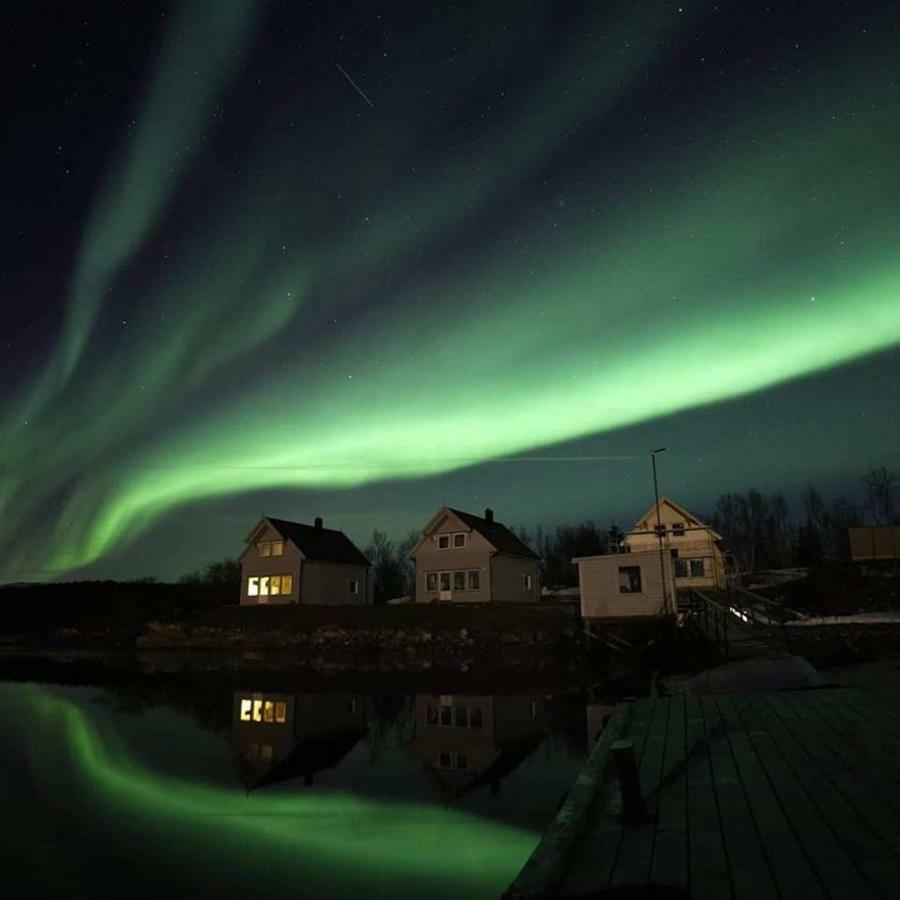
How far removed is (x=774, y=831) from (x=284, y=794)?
10415 mm

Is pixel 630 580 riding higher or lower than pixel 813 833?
higher

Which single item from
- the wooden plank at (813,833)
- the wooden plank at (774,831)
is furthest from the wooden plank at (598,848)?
the wooden plank at (813,833)

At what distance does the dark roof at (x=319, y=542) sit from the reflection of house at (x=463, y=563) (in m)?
9.57

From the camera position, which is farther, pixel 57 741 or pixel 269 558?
pixel 269 558

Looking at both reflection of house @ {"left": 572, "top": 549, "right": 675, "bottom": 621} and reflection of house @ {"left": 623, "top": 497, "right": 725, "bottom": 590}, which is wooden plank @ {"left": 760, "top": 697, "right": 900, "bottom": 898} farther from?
reflection of house @ {"left": 623, "top": 497, "right": 725, "bottom": 590}

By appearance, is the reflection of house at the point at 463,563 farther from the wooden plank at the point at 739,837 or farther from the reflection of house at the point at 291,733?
the wooden plank at the point at 739,837

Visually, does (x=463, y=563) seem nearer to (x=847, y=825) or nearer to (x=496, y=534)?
(x=496, y=534)

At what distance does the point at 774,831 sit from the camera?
592 centimetres

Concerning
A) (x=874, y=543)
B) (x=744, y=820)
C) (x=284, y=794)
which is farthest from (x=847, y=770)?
(x=874, y=543)

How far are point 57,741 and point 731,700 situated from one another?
17.7 metres

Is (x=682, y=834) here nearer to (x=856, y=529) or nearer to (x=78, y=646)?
(x=78, y=646)

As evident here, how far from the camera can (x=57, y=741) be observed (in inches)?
746

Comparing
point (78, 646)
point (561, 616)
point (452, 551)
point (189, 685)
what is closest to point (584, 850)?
point (189, 685)

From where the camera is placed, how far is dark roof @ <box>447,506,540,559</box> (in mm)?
54094
